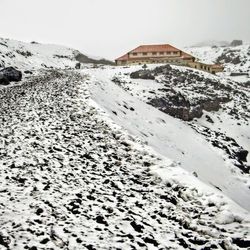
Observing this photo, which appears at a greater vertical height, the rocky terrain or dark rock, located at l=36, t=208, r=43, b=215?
the rocky terrain

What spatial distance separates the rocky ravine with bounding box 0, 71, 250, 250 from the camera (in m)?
6.31

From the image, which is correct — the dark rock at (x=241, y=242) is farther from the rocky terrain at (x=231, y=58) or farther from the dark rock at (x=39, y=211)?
the rocky terrain at (x=231, y=58)

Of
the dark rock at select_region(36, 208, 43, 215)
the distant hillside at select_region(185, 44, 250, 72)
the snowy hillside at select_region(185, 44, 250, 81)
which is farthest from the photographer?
the distant hillside at select_region(185, 44, 250, 72)

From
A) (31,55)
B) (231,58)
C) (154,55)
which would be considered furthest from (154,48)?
(231,58)

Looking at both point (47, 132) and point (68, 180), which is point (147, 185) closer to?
point (68, 180)

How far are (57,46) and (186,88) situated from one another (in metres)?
57.5

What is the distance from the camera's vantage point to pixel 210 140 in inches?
1005

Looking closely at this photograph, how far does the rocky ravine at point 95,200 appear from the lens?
631cm

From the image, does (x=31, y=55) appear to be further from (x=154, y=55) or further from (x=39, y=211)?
(x=39, y=211)

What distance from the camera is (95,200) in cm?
790

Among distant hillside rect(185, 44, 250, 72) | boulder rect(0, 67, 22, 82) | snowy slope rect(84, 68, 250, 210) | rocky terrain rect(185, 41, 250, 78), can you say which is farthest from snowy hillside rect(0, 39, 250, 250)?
distant hillside rect(185, 44, 250, 72)

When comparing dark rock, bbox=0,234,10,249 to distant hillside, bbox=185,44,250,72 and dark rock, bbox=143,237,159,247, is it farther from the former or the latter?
distant hillside, bbox=185,44,250,72

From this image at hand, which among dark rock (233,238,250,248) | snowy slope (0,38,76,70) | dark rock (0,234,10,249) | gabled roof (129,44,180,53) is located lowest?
dark rock (233,238,250,248)

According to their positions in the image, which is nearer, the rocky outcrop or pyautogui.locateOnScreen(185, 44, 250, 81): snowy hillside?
the rocky outcrop
